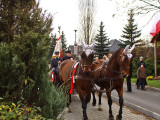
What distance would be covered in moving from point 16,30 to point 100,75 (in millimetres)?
3718

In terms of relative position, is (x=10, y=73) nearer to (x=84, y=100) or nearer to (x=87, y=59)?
(x=87, y=59)

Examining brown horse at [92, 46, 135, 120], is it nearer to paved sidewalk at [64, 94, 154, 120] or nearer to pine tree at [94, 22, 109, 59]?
paved sidewalk at [64, 94, 154, 120]

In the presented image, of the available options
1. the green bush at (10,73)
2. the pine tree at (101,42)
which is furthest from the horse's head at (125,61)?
the pine tree at (101,42)

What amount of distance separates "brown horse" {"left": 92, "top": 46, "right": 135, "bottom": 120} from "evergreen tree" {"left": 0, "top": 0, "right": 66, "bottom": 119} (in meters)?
2.93

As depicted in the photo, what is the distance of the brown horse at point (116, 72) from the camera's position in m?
5.40

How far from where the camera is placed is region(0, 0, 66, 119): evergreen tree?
279 cm

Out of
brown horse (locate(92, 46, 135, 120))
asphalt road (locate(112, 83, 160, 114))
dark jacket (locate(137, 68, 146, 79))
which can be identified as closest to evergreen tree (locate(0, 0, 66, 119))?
brown horse (locate(92, 46, 135, 120))

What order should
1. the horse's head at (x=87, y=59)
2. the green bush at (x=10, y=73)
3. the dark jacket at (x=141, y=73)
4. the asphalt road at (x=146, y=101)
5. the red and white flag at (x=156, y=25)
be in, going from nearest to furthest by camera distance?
the green bush at (x=10, y=73) < the horse's head at (x=87, y=59) < the asphalt road at (x=146, y=101) < the red and white flag at (x=156, y=25) < the dark jacket at (x=141, y=73)

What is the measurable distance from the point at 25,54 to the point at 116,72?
356 cm

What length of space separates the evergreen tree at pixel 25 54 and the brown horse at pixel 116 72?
2.93 meters

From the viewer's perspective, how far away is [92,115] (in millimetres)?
6148

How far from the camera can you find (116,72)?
569cm

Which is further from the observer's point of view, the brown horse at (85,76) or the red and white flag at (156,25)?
the red and white flag at (156,25)

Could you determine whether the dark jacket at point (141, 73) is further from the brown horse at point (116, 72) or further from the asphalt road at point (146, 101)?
the brown horse at point (116, 72)
